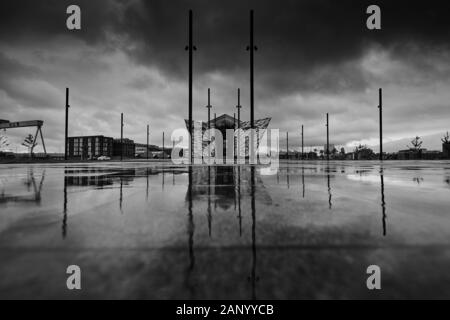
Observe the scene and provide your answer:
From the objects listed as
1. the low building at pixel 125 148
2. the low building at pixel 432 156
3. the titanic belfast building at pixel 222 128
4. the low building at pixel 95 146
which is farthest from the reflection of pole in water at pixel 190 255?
the low building at pixel 95 146

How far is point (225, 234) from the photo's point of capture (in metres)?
1.57

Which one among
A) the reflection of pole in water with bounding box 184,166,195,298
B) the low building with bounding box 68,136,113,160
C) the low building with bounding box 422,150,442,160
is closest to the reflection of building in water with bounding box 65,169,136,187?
the reflection of pole in water with bounding box 184,166,195,298

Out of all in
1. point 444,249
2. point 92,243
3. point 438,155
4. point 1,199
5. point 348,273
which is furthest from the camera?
point 438,155

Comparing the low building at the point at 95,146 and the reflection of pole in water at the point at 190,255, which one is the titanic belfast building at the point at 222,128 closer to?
the reflection of pole in water at the point at 190,255

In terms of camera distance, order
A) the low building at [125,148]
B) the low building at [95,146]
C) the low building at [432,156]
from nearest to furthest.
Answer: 1. the low building at [432,156]
2. the low building at [125,148]
3. the low building at [95,146]

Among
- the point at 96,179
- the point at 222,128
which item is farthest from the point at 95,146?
the point at 96,179

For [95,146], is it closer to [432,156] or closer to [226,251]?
[432,156]

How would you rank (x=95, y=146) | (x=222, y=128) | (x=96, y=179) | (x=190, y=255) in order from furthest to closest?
(x=95, y=146) → (x=222, y=128) → (x=96, y=179) → (x=190, y=255)

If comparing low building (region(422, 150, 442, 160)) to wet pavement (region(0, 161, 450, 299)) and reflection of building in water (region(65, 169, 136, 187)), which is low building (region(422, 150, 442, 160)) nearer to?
wet pavement (region(0, 161, 450, 299))

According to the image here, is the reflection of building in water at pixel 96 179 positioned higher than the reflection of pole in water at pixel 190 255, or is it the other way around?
the reflection of building in water at pixel 96 179
